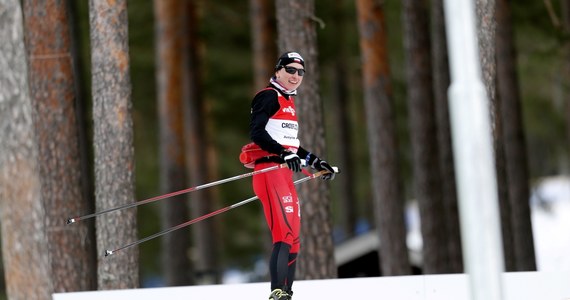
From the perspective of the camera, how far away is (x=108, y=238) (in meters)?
11.0

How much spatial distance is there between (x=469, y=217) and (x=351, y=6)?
17.7 meters

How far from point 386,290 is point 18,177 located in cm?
339

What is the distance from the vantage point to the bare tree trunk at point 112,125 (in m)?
10.9

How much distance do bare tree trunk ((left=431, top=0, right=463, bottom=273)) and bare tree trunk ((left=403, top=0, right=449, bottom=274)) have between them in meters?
0.17

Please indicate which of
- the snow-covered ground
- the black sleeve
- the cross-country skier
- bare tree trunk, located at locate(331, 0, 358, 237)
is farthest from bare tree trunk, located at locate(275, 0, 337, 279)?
bare tree trunk, located at locate(331, 0, 358, 237)

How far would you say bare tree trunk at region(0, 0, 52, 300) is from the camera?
292 inches

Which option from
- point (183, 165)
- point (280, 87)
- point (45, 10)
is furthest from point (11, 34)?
point (183, 165)

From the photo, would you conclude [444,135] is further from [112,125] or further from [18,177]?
[18,177]

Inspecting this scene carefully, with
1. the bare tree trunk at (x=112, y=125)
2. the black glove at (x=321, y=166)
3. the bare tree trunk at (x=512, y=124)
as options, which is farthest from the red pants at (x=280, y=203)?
the bare tree trunk at (x=512, y=124)

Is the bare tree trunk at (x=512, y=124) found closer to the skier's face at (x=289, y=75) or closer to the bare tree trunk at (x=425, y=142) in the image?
the bare tree trunk at (x=425, y=142)

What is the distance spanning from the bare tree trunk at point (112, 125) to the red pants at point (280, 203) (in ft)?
7.91

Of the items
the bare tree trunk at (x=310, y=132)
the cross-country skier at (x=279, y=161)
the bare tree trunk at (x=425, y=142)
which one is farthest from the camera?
the bare tree trunk at (x=425, y=142)

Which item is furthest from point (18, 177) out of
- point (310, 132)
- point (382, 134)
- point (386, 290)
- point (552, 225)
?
point (552, 225)

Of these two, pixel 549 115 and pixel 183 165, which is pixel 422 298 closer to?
pixel 183 165
